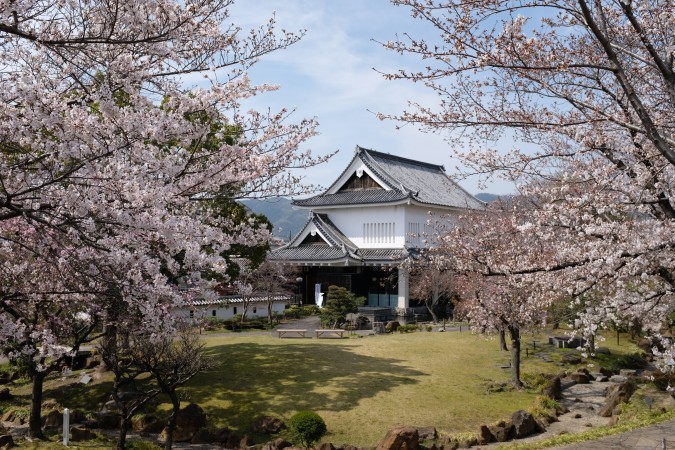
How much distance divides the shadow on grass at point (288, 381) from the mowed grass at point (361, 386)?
27mm

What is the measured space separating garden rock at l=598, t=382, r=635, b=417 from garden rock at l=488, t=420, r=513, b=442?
3170 mm

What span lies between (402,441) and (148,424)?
620cm

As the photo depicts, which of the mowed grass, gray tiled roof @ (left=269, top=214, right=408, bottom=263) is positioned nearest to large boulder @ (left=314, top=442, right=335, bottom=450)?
the mowed grass

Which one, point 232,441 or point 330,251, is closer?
point 232,441

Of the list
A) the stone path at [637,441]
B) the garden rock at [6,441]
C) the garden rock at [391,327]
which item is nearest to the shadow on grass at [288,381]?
the garden rock at [6,441]

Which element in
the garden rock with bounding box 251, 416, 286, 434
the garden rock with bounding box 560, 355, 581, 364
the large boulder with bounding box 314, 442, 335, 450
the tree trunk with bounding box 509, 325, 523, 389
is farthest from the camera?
the garden rock with bounding box 560, 355, 581, 364

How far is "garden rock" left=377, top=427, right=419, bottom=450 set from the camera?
1096cm

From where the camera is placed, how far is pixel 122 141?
21.0 feet

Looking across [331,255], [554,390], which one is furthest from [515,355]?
[331,255]

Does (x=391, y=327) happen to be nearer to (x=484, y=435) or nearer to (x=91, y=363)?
(x=91, y=363)

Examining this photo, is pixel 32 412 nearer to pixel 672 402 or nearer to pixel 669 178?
pixel 669 178

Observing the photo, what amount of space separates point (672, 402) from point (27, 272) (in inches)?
592

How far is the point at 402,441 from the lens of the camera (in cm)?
1100

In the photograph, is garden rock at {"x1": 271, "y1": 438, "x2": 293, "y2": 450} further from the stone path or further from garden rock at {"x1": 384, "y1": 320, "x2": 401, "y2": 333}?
garden rock at {"x1": 384, "y1": 320, "x2": 401, "y2": 333}
